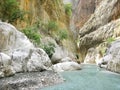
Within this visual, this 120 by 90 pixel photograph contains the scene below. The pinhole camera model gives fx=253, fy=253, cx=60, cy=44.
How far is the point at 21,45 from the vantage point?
23.9 m

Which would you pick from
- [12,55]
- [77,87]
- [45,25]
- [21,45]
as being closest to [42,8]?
[45,25]

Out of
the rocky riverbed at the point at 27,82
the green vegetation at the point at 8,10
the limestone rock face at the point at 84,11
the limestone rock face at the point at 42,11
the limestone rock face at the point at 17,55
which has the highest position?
the limestone rock face at the point at 84,11

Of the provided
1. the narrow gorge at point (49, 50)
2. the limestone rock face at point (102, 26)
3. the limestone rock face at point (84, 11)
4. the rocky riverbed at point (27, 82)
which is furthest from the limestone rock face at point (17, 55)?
the limestone rock face at point (84, 11)

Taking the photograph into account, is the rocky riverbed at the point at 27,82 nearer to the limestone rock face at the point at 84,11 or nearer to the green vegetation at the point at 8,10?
the green vegetation at the point at 8,10

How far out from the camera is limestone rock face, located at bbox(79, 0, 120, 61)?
182 ft

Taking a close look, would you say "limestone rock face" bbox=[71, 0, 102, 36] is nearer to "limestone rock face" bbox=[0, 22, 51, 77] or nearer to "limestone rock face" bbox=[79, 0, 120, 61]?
"limestone rock face" bbox=[79, 0, 120, 61]

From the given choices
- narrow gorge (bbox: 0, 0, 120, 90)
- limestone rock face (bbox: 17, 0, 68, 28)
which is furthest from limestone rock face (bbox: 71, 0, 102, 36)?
limestone rock face (bbox: 17, 0, 68, 28)

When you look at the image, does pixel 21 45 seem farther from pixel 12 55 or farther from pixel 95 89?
pixel 95 89

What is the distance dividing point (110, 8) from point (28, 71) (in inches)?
1828

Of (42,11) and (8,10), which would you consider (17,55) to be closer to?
(8,10)

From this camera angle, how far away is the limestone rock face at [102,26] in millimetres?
55388

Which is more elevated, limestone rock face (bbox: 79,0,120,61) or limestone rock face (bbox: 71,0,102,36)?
limestone rock face (bbox: 71,0,102,36)

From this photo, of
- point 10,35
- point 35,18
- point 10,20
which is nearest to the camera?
point 10,35

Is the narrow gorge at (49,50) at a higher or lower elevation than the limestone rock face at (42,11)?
lower
